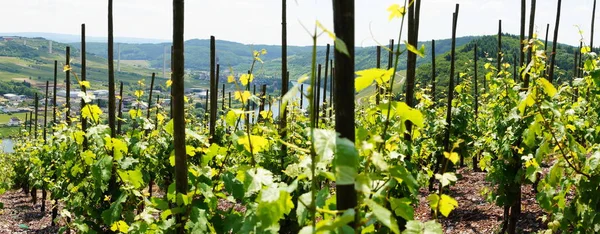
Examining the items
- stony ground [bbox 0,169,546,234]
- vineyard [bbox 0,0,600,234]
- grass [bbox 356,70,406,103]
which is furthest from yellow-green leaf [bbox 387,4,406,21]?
stony ground [bbox 0,169,546,234]

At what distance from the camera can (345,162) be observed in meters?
1.19

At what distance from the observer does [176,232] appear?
3268 millimetres

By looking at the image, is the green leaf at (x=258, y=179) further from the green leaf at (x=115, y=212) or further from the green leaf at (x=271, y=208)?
the green leaf at (x=115, y=212)

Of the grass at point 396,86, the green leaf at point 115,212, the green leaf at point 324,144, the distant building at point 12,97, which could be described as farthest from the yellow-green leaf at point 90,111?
the distant building at point 12,97

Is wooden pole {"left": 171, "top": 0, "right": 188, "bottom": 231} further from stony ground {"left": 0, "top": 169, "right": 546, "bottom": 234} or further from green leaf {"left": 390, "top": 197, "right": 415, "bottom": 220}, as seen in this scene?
stony ground {"left": 0, "top": 169, "right": 546, "bottom": 234}

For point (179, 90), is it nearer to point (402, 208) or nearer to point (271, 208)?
point (271, 208)

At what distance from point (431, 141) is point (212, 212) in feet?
29.3

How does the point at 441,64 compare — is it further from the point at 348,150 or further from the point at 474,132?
the point at 348,150

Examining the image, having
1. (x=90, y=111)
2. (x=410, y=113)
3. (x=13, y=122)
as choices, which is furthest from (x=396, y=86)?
(x=410, y=113)

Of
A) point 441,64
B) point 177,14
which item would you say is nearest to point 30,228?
point 177,14

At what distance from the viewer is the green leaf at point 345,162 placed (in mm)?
1186

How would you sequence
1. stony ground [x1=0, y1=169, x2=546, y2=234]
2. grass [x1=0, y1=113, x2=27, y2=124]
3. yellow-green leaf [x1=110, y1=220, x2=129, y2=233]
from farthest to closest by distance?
1. grass [x1=0, y1=113, x2=27, y2=124]
2. stony ground [x1=0, y1=169, x2=546, y2=234]
3. yellow-green leaf [x1=110, y1=220, x2=129, y2=233]

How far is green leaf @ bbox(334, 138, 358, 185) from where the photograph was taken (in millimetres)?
1186

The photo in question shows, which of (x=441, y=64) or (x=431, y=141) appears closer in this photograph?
(x=431, y=141)
